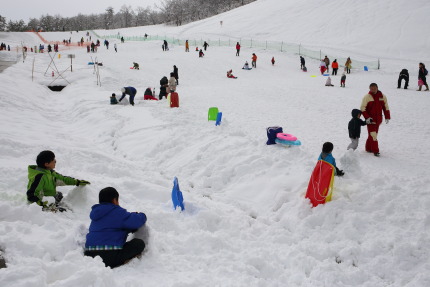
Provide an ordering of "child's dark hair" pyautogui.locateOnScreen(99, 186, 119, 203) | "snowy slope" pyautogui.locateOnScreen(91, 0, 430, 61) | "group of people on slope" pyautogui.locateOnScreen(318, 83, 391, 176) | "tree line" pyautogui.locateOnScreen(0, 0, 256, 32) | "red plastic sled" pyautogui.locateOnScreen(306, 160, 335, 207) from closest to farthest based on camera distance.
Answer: "child's dark hair" pyautogui.locateOnScreen(99, 186, 119, 203)
"red plastic sled" pyautogui.locateOnScreen(306, 160, 335, 207)
"group of people on slope" pyautogui.locateOnScreen(318, 83, 391, 176)
"snowy slope" pyautogui.locateOnScreen(91, 0, 430, 61)
"tree line" pyautogui.locateOnScreen(0, 0, 256, 32)

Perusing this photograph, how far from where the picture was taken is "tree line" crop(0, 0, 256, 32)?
91750 millimetres

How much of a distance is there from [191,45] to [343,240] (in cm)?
4049

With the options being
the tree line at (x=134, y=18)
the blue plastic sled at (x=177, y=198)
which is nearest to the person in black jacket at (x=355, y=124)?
the blue plastic sled at (x=177, y=198)

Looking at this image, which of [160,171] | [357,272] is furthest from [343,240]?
[160,171]

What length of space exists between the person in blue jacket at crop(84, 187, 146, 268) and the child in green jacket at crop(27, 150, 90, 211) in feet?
4.27

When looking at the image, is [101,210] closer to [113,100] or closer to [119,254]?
[119,254]

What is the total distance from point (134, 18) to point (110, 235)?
127 m

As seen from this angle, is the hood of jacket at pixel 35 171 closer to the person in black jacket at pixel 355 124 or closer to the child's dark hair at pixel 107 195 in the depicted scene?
the child's dark hair at pixel 107 195

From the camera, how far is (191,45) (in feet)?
138

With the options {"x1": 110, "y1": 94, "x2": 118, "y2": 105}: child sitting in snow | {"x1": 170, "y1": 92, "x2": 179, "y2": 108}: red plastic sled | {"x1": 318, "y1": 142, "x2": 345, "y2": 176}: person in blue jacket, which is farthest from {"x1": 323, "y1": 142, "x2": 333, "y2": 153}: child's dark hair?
{"x1": 110, "y1": 94, "x2": 118, "y2": 105}: child sitting in snow

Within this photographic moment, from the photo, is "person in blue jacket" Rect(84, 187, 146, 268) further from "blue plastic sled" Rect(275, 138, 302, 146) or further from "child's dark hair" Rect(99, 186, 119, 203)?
"blue plastic sled" Rect(275, 138, 302, 146)

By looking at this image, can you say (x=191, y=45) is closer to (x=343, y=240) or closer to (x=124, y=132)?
(x=124, y=132)

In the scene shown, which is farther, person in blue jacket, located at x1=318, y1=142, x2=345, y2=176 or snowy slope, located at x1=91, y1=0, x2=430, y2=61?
snowy slope, located at x1=91, y1=0, x2=430, y2=61

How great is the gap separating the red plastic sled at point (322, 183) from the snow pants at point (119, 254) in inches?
128
